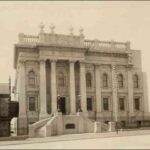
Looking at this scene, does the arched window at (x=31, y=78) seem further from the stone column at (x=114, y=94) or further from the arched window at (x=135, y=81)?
the arched window at (x=135, y=81)

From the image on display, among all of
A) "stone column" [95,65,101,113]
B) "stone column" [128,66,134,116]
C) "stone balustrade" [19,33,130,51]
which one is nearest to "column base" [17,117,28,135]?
"stone balustrade" [19,33,130,51]

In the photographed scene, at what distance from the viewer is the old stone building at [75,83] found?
39.7 meters

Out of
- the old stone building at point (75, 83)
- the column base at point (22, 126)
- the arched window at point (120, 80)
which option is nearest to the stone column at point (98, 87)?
the old stone building at point (75, 83)

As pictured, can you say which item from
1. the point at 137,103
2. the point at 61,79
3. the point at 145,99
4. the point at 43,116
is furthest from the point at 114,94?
the point at 43,116

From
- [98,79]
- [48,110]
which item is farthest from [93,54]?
[48,110]

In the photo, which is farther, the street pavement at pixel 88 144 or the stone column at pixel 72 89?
the stone column at pixel 72 89

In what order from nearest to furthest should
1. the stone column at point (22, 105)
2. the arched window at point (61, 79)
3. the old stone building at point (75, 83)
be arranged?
the stone column at point (22, 105)
the old stone building at point (75, 83)
the arched window at point (61, 79)

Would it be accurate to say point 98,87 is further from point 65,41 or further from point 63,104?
point 65,41

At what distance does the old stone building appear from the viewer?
3972 cm

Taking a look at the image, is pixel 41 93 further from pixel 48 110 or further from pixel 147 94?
pixel 147 94

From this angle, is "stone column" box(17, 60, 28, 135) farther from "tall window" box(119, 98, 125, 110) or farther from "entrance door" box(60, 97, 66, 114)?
"tall window" box(119, 98, 125, 110)

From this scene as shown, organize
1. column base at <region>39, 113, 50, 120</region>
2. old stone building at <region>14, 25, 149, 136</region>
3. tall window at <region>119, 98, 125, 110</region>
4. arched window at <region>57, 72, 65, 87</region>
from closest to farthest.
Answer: column base at <region>39, 113, 50, 120</region>, old stone building at <region>14, 25, 149, 136</region>, arched window at <region>57, 72, 65, 87</region>, tall window at <region>119, 98, 125, 110</region>

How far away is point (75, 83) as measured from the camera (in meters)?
42.7

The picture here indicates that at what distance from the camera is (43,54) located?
40625mm
